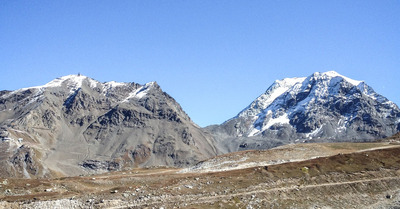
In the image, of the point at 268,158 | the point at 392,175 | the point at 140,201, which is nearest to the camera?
the point at 140,201

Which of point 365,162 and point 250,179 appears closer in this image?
point 250,179

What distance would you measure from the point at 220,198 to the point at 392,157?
37.1 m

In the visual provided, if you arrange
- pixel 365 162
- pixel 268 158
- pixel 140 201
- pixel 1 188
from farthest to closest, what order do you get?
pixel 268 158, pixel 365 162, pixel 1 188, pixel 140 201

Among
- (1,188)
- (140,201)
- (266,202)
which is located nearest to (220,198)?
(266,202)

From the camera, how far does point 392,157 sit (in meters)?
74.6

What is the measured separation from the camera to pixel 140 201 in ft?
183

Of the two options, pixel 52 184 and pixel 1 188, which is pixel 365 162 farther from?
pixel 1 188

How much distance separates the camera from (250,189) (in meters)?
61.7

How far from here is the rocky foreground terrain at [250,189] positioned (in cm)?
5578

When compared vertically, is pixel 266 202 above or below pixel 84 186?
below

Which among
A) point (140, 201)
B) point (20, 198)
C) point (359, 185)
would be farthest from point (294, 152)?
point (20, 198)

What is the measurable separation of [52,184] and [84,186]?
5310 mm

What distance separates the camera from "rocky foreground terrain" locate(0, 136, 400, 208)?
Answer: 5578 cm

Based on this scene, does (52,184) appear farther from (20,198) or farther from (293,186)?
(293,186)
